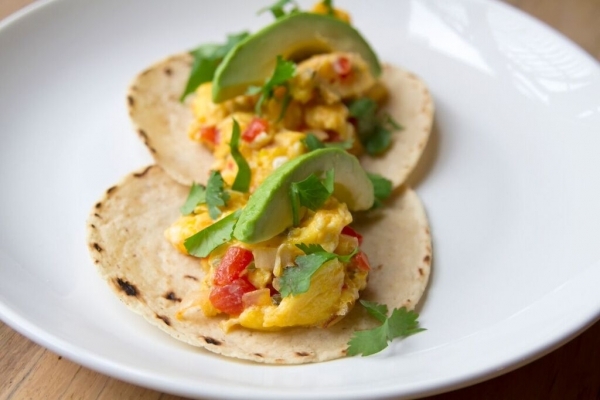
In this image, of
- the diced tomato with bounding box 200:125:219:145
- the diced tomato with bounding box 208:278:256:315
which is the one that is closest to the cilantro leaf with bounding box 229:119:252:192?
the diced tomato with bounding box 200:125:219:145

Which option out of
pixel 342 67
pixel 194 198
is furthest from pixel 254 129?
pixel 342 67

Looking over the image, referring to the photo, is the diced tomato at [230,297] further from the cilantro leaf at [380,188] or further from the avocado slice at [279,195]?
the cilantro leaf at [380,188]

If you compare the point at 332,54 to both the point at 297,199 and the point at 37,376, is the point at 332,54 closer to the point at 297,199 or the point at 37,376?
the point at 297,199

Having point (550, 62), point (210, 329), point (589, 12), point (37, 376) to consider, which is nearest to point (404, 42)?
point (550, 62)

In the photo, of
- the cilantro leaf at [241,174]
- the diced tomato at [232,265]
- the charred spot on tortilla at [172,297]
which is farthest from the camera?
the cilantro leaf at [241,174]

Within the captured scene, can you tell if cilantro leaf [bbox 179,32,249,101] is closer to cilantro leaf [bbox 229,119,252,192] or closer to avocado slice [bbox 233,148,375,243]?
cilantro leaf [bbox 229,119,252,192]

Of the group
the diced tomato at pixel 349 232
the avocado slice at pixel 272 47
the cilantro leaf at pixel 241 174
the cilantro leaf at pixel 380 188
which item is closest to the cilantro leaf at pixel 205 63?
the avocado slice at pixel 272 47
